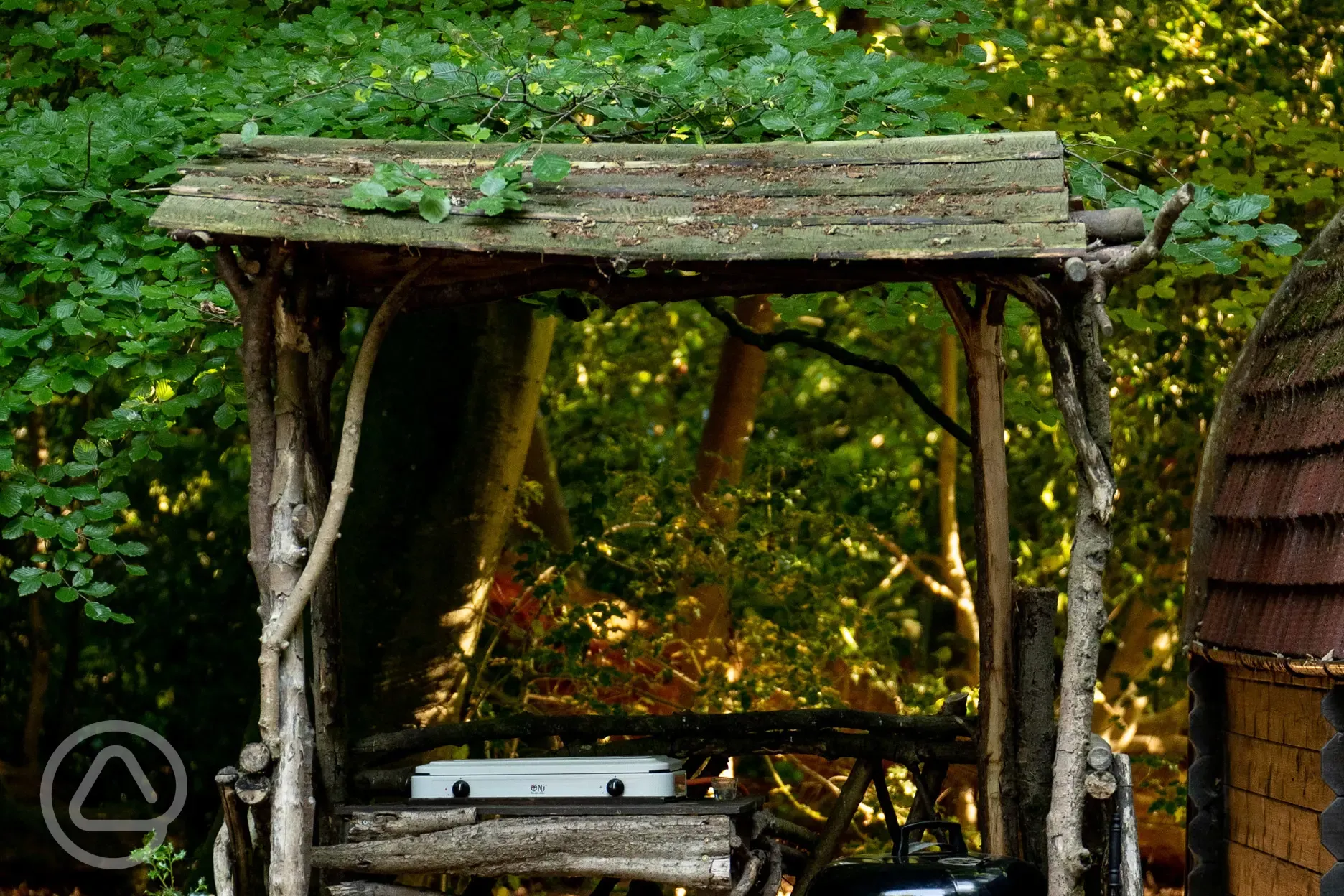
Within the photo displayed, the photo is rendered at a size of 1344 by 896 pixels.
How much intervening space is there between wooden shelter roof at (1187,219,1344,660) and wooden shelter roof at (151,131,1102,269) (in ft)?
5.41

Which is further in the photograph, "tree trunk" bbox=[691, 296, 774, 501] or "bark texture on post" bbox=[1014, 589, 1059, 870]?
"tree trunk" bbox=[691, 296, 774, 501]

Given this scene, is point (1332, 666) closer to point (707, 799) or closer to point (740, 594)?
point (707, 799)

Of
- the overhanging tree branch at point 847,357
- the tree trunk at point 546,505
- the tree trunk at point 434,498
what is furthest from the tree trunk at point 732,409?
the tree trunk at point 434,498

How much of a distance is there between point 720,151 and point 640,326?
21.3 ft

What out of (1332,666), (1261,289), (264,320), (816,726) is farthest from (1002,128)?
(264,320)

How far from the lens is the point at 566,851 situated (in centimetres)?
450

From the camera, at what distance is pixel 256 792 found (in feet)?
14.1

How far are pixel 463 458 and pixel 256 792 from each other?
3160mm

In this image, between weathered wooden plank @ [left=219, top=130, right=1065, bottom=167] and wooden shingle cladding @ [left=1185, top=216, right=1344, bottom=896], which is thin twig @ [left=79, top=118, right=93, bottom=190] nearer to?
weathered wooden plank @ [left=219, top=130, right=1065, bottom=167]

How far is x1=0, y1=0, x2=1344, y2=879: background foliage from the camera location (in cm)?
520

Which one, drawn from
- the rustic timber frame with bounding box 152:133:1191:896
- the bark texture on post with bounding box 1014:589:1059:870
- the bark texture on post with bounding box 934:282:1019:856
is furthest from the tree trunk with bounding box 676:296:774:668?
the rustic timber frame with bounding box 152:133:1191:896

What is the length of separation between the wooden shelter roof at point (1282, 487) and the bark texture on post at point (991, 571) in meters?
0.94

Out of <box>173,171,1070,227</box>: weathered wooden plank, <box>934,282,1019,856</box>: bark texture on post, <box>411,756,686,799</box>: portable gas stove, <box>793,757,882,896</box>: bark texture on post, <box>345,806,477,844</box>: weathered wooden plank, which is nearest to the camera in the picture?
<box>173,171,1070,227</box>: weathered wooden plank

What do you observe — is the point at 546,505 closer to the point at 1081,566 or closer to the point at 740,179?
the point at 740,179
